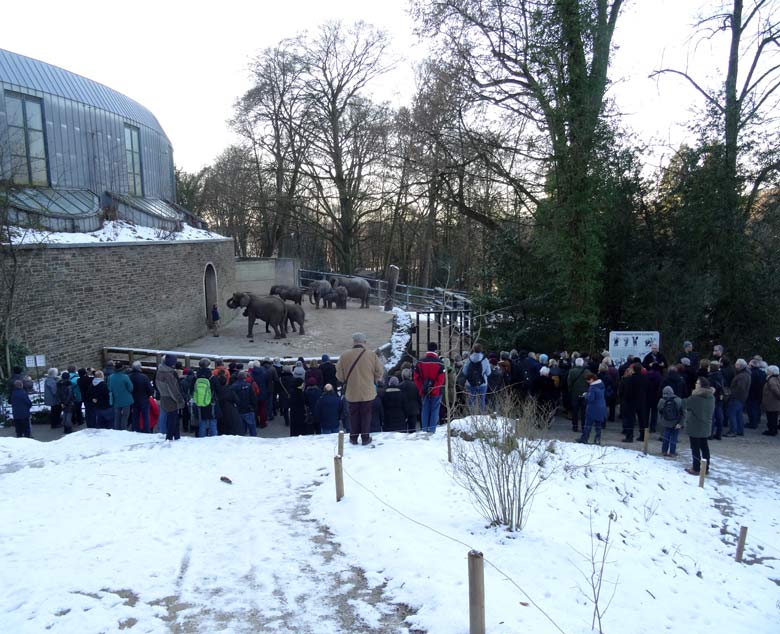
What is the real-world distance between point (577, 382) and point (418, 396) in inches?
130

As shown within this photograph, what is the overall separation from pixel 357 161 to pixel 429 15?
56.8 feet

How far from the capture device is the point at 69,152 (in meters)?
20.4

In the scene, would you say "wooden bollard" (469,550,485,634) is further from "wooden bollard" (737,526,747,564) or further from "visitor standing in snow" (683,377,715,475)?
"visitor standing in snow" (683,377,715,475)

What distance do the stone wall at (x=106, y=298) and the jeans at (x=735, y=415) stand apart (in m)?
15.9

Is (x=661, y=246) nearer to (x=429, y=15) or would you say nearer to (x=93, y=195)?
(x=429, y=15)

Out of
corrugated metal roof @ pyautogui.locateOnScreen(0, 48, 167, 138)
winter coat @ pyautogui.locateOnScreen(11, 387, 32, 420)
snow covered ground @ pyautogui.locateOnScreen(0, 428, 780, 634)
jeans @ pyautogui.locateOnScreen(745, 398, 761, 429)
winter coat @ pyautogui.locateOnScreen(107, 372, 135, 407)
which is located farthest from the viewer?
corrugated metal roof @ pyautogui.locateOnScreen(0, 48, 167, 138)

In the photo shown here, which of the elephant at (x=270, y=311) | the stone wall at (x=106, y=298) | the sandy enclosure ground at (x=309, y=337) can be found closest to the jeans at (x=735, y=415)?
the sandy enclosure ground at (x=309, y=337)

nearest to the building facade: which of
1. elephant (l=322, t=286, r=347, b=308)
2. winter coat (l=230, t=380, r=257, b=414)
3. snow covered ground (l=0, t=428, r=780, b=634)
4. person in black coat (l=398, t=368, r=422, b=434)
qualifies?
elephant (l=322, t=286, r=347, b=308)

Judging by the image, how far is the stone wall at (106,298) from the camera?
598 inches

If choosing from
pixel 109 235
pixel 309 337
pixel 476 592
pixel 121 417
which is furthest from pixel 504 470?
pixel 109 235

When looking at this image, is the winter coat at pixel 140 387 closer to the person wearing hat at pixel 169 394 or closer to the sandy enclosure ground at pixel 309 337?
the person wearing hat at pixel 169 394

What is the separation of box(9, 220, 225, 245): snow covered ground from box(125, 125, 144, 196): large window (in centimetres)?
242

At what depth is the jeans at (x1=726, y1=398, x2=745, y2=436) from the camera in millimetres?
11673

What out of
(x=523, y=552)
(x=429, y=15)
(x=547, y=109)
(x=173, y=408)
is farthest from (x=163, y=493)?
(x=429, y=15)
